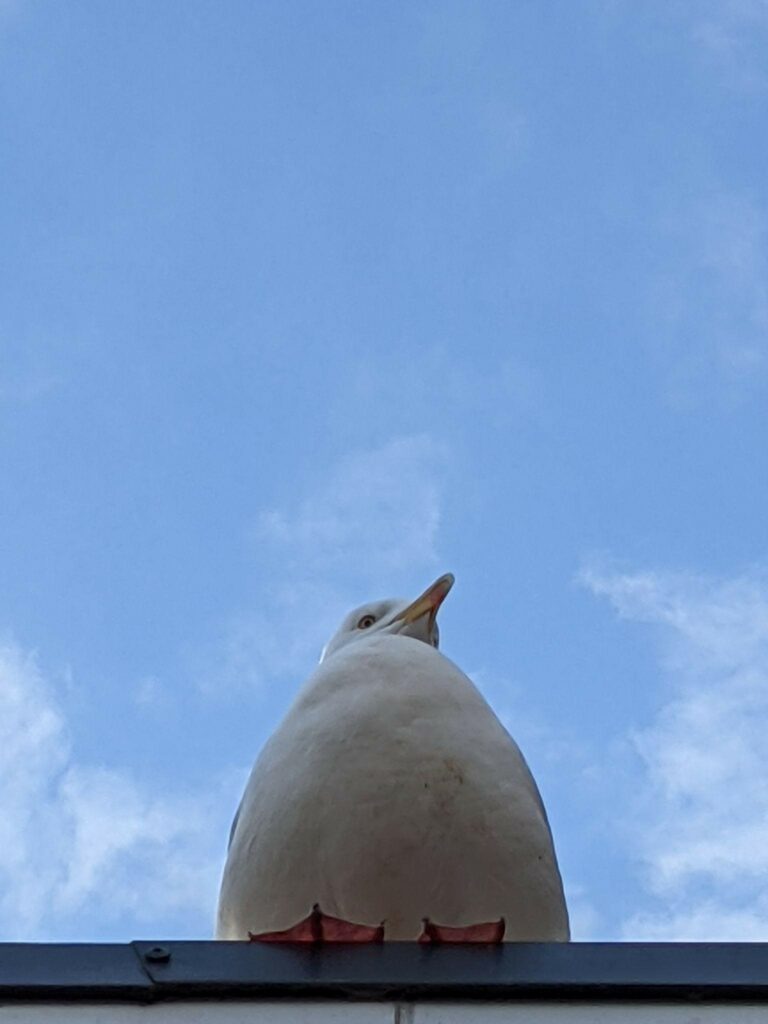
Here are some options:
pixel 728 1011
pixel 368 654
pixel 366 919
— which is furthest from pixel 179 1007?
pixel 368 654

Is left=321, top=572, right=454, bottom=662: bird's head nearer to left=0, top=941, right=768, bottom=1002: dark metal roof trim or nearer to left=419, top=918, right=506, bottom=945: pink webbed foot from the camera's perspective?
left=419, top=918, right=506, bottom=945: pink webbed foot

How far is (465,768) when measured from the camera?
464 cm

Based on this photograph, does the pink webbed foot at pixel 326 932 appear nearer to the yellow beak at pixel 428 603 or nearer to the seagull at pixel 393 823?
the seagull at pixel 393 823

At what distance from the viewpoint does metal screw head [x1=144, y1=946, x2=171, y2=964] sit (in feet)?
10.2

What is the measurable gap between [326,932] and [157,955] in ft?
2.25

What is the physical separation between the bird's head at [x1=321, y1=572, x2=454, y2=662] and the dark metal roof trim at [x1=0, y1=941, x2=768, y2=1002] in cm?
261

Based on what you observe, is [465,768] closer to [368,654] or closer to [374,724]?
[374,724]

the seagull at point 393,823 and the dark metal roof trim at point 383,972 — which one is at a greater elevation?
the seagull at point 393,823

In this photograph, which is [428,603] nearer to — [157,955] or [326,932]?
[326,932]

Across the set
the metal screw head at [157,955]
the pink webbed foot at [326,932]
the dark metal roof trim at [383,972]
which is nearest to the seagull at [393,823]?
the pink webbed foot at [326,932]

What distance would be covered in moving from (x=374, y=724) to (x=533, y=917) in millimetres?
675

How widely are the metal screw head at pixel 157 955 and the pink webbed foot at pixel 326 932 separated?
0.47 metres

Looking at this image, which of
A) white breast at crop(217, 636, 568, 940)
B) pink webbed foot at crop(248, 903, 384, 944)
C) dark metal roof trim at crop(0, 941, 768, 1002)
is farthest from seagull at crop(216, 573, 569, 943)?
dark metal roof trim at crop(0, 941, 768, 1002)

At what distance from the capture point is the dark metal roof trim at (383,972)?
9.73ft
